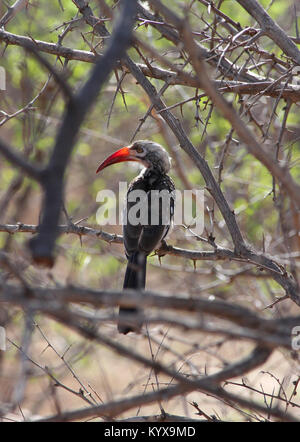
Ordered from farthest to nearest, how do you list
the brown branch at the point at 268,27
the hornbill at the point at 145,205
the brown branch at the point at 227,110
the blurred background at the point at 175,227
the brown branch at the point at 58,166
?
the blurred background at the point at 175,227, the hornbill at the point at 145,205, the brown branch at the point at 268,27, the brown branch at the point at 227,110, the brown branch at the point at 58,166

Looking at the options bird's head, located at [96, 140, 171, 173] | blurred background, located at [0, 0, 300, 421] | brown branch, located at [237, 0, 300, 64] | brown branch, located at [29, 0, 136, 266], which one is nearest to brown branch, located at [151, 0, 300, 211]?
brown branch, located at [29, 0, 136, 266]

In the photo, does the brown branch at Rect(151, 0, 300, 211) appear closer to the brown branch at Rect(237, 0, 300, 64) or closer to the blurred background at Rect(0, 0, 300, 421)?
the brown branch at Rect(237, 0, 300, 64)

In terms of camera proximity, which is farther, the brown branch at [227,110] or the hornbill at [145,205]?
the hornbill at [145,205]

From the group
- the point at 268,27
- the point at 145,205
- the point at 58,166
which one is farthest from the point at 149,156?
the point at 58,166

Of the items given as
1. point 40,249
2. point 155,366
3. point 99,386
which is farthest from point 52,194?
point 99,386

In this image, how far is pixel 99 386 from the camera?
8.39 m

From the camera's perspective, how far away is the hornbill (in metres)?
4.62

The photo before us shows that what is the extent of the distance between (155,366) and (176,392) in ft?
0.82


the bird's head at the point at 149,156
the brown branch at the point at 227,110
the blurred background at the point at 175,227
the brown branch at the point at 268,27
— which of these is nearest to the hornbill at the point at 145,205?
the bird's head at the point at 149,156

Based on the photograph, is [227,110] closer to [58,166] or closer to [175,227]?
[58,166]

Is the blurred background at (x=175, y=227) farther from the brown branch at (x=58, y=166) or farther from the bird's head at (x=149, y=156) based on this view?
the brown branch at (x=58, y=166)

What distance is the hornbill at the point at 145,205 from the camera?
462 cm
